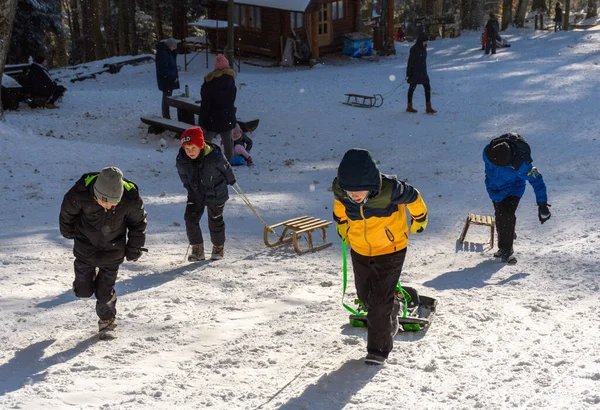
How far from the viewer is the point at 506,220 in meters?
8.66

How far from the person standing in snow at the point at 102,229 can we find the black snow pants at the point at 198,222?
211 centimetres

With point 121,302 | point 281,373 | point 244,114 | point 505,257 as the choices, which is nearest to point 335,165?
point 244,114

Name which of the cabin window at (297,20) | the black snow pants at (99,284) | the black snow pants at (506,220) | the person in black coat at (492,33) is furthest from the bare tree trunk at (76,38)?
the black snow pants at (99,284)

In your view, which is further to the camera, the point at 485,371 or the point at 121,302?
the point at 121,302

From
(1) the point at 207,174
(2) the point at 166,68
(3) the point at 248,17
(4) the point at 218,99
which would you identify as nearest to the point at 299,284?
(1) the point at 207,174

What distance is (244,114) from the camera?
17812 mm

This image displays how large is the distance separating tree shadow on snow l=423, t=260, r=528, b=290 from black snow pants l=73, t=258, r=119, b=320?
342 cm

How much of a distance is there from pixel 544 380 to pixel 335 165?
8.91m

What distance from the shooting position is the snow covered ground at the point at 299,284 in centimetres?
548

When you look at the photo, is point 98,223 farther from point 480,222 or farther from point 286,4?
point 286,4

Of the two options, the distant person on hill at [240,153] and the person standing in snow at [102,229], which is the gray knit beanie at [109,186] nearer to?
the person standing in snow at [102,229]

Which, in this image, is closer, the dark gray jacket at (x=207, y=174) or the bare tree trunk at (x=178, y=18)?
the dark gray jacket at (x=207, y=174)

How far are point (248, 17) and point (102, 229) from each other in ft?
77.2

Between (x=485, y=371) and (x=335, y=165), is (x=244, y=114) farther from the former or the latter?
(x=485, y=371)
